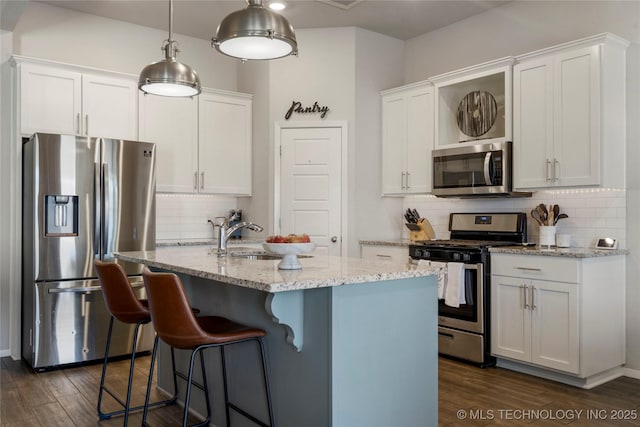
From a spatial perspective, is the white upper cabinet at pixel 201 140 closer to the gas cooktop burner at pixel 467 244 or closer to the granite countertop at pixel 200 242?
the granite countertop at pixel 200 242

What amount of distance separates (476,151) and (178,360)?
2.84m

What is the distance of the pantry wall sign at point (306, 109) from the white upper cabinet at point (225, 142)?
55 centimetres

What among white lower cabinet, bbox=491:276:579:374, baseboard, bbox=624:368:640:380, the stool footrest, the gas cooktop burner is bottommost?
baseboard, bbox=624:368:640:380

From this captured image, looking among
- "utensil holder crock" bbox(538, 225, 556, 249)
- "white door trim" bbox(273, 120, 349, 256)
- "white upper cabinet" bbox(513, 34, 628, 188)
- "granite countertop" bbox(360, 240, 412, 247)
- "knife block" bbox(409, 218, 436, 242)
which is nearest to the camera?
"white upper cabinet" bbox(513, 34, 628, 188)

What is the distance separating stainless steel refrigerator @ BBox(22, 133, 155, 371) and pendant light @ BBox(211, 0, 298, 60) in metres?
2.15

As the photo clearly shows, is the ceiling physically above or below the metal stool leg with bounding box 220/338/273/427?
above

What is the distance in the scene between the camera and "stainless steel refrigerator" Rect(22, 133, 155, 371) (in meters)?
3.99

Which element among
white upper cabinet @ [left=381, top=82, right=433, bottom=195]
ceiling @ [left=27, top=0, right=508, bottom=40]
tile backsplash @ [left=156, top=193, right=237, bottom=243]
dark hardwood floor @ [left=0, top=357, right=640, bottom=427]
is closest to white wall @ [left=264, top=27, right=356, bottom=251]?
ceiling @ [left=27, top=0, right=508, bottom=40]

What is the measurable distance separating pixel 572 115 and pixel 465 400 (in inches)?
84.1

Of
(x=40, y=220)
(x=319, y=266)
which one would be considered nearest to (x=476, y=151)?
(x=319, y=266)

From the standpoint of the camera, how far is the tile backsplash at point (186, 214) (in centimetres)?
532

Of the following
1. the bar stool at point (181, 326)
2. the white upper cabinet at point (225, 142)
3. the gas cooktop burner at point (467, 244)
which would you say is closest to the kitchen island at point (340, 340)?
the bar stool at point (181, 326)

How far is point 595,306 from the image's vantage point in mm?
3574

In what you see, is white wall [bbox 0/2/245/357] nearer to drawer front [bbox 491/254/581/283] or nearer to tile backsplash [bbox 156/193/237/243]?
tile backsplash [bbox 156/193/237/243]
